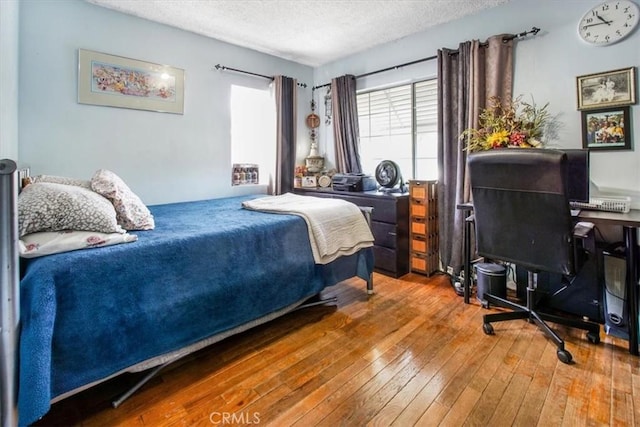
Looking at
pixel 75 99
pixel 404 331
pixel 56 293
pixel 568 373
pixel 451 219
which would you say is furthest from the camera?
pixel 451 219

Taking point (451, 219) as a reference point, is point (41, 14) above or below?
above

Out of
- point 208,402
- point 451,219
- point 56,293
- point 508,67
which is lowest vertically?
point 208,402

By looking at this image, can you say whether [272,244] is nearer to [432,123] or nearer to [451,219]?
[451,219]

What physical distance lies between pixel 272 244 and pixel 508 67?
244cm

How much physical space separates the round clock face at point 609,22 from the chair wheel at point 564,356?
2132mm

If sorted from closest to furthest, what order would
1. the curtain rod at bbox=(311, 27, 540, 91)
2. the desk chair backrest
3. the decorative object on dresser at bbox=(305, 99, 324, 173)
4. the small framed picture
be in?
1. the desk chair backrest
2. the curtain rod at bbox=(311, 27, 540, 91)
3. the small framed picture
4. the decorative object on dresser at bbox=(305, 99, 324, 173)

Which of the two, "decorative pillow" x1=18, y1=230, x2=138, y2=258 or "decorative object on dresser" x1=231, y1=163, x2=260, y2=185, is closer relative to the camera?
"decorative pillow" x1=18, y1=230, x2=138, y2=258

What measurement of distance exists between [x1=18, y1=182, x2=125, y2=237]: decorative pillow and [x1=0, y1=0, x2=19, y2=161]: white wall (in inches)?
18.0

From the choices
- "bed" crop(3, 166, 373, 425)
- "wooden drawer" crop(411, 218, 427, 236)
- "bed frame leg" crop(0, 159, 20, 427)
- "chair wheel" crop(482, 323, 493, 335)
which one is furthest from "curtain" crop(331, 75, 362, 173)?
"bed frame leg" crop(0, 159, 20, 427)

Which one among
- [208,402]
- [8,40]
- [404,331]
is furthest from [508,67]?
[8,40]

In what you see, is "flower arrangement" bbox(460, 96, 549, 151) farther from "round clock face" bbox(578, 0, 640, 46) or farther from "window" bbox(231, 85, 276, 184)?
"window" bbox(231, 85, 276, 184)

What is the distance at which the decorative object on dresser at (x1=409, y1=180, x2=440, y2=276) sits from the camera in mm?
3131

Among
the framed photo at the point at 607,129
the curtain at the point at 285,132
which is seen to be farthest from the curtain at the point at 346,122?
the framed photo at the point at 607,129

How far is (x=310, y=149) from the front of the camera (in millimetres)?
4461
